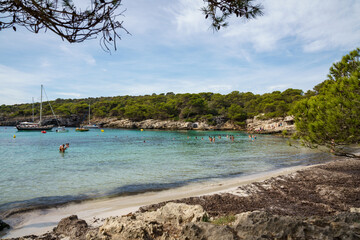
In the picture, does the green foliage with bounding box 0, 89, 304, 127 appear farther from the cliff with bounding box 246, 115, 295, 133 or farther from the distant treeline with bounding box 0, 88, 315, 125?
the cliff with bounding box 246, 115, 295, 133

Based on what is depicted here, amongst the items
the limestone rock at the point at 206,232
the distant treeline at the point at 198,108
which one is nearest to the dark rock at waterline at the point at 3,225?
the limestone rock at the point at 206,232

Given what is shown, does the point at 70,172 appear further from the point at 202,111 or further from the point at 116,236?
the point at 202,111

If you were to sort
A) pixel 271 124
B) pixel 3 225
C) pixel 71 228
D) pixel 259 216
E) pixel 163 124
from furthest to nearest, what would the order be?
pixel 163 124, pixel 271 124, pixel 3 225, pixel 71 228, pixel 259 216

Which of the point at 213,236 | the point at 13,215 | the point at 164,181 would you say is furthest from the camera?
the point at 164,181

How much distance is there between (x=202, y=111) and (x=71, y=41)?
2819 inches

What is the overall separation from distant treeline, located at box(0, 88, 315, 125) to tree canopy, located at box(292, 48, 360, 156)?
4767 cm

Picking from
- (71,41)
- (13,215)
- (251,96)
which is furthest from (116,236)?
(251,96)

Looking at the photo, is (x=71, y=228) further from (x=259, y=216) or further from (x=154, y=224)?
(x=259, y=216)

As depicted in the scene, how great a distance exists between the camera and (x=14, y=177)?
1248cm

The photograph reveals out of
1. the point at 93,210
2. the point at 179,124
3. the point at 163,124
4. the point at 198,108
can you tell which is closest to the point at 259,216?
the point at 93,210

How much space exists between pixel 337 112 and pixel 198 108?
65.4 m

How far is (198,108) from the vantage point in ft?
240

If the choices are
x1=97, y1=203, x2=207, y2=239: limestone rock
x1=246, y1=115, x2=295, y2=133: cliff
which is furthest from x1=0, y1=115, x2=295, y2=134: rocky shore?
x1=97, y1=203, x2=207, y2=239: limestone rock

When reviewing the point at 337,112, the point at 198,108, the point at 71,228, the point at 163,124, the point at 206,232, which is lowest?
the point at 71,228
